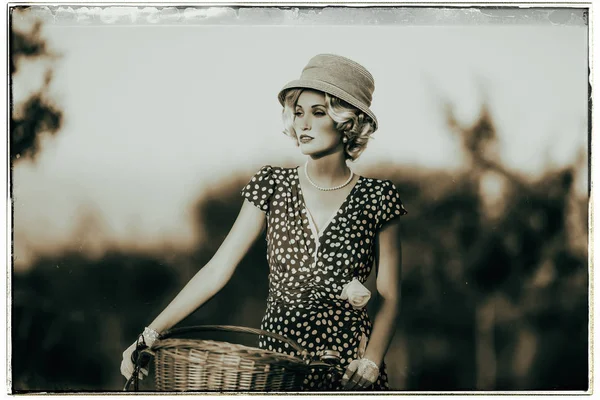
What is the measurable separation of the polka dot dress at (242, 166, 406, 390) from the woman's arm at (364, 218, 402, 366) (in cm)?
7

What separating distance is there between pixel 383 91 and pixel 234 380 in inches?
81.8

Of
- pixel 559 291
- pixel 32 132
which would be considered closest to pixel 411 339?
pixel 559 291

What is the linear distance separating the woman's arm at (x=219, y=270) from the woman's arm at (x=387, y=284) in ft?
2.65

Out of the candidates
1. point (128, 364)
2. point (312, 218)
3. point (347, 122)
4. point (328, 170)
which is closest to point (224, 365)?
point (128, 364)

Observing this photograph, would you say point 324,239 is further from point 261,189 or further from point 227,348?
point 227,348

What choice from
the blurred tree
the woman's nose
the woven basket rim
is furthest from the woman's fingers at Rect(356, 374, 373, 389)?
the blurred tree

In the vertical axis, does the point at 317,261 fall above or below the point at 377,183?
below

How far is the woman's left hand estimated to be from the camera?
5164 mm

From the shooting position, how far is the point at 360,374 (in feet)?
17.0

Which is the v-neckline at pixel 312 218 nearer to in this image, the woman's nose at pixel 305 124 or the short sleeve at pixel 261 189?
the short sleeve at pixel 261 189

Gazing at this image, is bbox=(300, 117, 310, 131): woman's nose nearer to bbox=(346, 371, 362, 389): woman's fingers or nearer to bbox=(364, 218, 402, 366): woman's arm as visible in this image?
bbox=(364, 218, 402, 366): woman's arm

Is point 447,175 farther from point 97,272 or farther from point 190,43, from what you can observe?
point 97,272

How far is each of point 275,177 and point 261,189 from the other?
118mm

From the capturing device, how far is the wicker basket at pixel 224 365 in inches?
180
